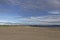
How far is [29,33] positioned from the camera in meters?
0.77

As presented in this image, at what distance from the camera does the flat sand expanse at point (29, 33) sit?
76cm

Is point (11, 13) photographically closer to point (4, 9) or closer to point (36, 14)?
point (4, 9)

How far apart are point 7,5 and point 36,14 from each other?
0.62 ft

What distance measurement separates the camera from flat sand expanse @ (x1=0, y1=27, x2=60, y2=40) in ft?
2.50

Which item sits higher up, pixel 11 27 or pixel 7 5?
pixel 7 5

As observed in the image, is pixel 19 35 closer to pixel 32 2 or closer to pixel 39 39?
pixel 39 39

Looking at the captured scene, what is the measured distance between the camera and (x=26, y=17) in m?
0.82

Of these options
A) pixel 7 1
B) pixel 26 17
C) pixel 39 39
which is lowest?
pixel 39 39

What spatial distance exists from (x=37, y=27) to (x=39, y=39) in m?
0.07

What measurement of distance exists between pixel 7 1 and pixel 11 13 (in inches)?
3.3

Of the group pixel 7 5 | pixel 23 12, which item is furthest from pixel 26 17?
pixel 7 5

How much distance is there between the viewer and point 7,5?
835mm

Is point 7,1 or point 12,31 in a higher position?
point 7,1

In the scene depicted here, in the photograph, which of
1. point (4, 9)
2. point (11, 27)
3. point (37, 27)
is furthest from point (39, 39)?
point (4, 9)
